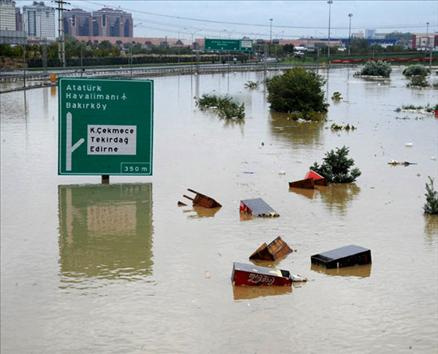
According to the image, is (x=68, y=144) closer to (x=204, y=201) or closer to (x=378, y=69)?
(x=204, y=201)

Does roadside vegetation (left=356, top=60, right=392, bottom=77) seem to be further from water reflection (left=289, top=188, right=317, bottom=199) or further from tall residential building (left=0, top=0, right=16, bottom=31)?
tall residential building (left=0, top=0, right=16, bottom=31)

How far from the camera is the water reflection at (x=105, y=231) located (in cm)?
1174

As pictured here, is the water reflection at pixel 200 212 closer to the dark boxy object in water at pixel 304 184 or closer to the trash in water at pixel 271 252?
the trash in water at pixel 271 252

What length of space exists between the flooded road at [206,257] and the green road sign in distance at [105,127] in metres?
0.75

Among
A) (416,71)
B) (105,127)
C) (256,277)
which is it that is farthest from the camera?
(416,71)

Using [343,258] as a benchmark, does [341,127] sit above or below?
above

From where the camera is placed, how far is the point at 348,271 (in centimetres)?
1190

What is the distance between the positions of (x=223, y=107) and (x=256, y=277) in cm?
2784

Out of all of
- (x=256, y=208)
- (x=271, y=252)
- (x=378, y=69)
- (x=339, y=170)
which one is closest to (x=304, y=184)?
(x=339, y=170)

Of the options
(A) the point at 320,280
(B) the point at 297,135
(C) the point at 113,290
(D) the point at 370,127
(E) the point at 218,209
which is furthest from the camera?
(D) the point at 370,127

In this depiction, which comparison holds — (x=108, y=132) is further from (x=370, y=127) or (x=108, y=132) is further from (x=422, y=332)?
(x=370, y=127)

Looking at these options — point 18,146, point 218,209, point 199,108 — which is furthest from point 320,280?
point 199,108

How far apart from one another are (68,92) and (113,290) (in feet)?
24.3

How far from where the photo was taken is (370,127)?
33.5 meters
